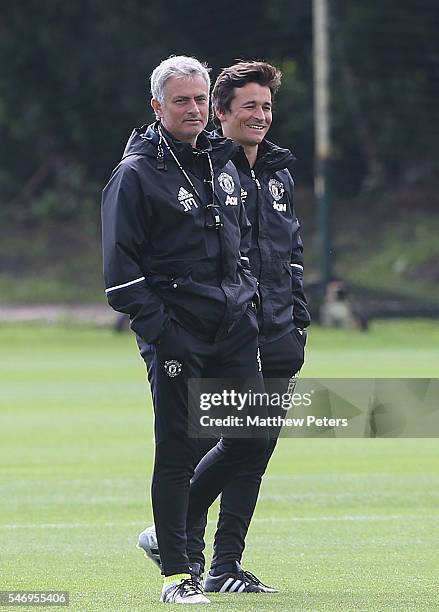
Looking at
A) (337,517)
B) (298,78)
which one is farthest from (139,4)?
(337,517)

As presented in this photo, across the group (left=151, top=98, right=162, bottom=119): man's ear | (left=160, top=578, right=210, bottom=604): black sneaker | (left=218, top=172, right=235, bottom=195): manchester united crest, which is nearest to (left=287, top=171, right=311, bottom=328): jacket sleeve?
(left=218, top=172, right=235, bottom=195): manchester united crest

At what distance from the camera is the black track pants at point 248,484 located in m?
5.90

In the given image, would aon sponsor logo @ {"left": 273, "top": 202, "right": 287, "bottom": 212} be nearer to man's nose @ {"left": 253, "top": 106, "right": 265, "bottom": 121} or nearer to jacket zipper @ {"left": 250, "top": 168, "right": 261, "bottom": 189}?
jacket zipper @ {"left": 250, "top": 168, "right": 261, "bottom": 189}

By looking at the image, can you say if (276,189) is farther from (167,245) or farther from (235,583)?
(235,583)

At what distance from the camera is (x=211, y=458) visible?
18.7 feet

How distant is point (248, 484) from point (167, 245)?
110cm

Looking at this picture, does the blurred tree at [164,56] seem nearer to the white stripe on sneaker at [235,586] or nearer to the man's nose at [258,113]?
the man's nose at [258,113]

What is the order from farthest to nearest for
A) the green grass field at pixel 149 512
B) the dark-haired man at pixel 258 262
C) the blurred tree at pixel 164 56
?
1. the blurred tree at pixel 164 56
2. the dark-haired man at pixel 258 262
3. the green grass field at pixel 149 512

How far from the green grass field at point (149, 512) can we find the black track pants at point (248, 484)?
23 centimetres

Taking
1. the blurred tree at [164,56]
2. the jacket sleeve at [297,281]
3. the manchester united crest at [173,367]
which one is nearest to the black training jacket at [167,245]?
the manchester united crest at [173,367]

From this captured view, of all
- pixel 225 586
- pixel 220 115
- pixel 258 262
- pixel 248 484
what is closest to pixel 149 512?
pixel 248 484

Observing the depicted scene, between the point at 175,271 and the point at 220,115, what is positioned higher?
the point at 220,115

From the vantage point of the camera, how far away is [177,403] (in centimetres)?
538

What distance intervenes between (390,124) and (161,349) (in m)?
27.1
